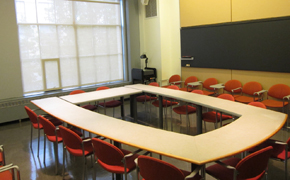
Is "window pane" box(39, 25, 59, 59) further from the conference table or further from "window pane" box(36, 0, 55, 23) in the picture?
the conference table

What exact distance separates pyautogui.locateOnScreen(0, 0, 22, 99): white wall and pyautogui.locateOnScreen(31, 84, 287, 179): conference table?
2.43 meters

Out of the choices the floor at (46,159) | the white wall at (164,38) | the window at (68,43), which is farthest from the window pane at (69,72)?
the white wall at (164,38)

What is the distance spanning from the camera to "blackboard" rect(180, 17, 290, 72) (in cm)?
486

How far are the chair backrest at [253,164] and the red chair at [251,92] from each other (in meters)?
2.83

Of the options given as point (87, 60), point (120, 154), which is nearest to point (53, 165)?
point (120, 154)

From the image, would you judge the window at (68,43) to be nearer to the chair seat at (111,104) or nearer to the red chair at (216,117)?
the chair seat at (111,104)

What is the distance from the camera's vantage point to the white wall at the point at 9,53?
560 centimetres

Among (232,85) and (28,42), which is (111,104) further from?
(232,85)

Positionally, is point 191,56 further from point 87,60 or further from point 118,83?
point 87,60

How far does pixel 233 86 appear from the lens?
5.62 metres

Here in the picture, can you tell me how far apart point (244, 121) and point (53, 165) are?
2724 mm

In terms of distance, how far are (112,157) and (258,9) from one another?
4218 mm

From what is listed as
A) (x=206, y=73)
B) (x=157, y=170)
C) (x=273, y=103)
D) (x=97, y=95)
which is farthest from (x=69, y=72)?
(x=157, y=170)

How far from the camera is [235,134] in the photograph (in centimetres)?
267
